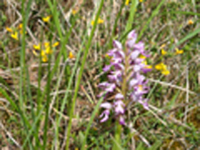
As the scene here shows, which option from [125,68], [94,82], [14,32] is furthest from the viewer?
[14,32]

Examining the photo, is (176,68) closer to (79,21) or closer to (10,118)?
(79,21)

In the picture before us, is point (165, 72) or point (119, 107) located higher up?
point (119, 107)

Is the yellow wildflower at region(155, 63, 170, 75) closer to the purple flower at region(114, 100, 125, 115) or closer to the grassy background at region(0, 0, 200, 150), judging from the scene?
the grassy background at region(0, 0, 200, 150)

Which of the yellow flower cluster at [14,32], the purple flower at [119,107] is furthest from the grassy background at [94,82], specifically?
the purple flower at [119,107]

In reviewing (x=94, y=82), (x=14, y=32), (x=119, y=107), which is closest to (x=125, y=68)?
(x=119, y=107)

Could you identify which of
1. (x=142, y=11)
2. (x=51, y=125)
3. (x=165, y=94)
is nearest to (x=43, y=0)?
(x=142, y=11)

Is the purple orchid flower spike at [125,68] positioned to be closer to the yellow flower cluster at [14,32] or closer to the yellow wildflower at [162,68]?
the yellow wildflower at [162,68]

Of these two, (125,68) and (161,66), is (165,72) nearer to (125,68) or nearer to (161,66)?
(161,66)

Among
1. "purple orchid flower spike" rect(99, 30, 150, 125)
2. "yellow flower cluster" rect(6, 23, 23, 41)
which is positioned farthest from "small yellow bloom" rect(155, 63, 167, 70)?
"yellow flower cluster" rect(6, 23, 23, 41)
